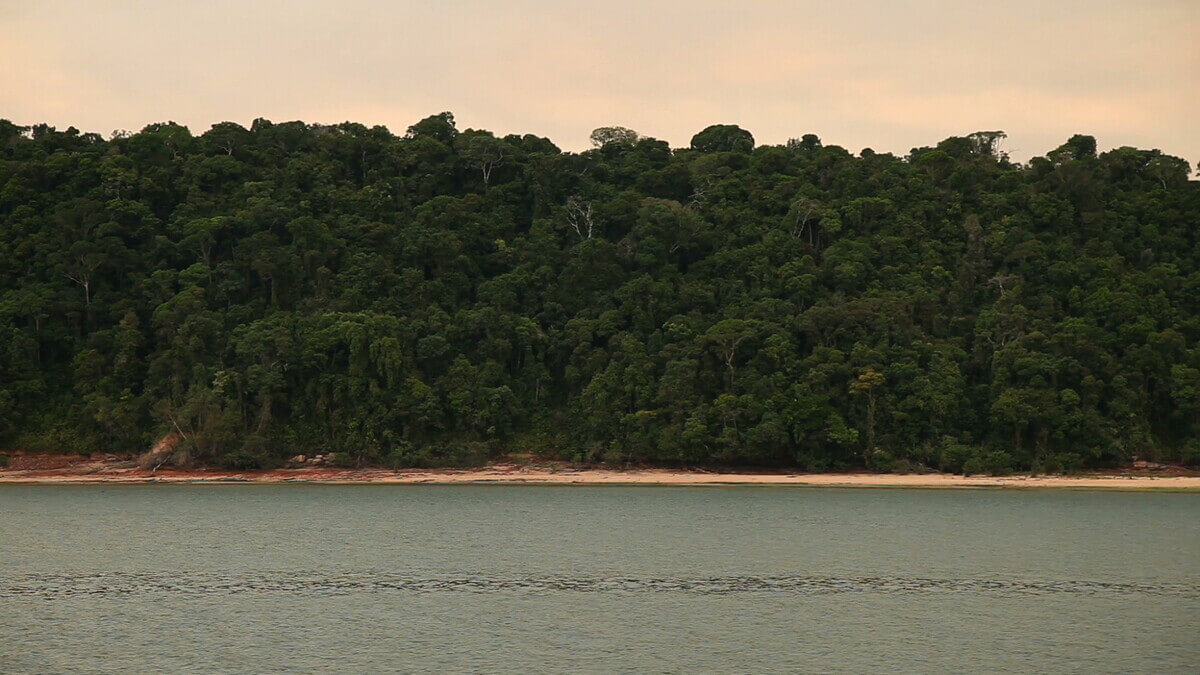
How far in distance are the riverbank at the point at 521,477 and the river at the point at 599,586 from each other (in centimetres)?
637

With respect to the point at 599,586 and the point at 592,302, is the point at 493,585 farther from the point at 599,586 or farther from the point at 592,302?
the point at 592,302

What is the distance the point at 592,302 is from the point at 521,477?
592 inches

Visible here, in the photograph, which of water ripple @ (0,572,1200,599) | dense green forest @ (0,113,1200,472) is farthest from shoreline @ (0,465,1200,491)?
water ripple @ (0,572,1200,599)

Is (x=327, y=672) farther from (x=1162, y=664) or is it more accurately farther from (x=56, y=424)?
(x=56, y=424)

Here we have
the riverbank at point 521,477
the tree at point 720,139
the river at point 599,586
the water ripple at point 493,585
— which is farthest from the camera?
the tree at point 720,139

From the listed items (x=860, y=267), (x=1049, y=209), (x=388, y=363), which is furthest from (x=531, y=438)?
(x=1049, y=209)

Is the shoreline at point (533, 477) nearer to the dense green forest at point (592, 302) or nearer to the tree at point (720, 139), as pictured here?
the dense green forest at point (592, 302)

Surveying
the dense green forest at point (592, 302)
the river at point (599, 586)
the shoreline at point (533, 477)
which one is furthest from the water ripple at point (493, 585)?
the dense green forest at point (592, 302)

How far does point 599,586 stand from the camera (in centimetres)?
3516

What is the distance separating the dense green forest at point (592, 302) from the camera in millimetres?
67812

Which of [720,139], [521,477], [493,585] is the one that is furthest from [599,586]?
[720,139]

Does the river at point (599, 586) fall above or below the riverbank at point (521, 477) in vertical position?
below

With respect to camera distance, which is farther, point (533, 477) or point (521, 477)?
point (533, 477)

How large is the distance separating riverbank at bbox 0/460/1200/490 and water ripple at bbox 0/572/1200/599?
29.5m
